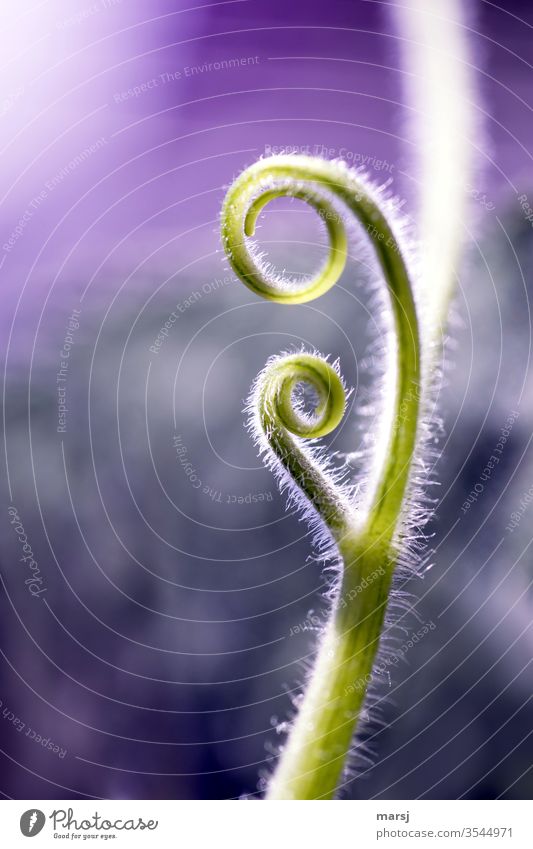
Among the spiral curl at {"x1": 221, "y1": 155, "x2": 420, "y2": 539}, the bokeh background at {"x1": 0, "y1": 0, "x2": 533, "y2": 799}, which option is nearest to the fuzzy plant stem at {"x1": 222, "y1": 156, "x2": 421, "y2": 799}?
the spiral curl at {"x1": 221, "y1": 155, "x2": 420, "y2": 539}

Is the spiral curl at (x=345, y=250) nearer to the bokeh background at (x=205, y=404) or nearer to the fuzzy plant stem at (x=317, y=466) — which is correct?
the fuzzy plant stem at (x=317, y=466)

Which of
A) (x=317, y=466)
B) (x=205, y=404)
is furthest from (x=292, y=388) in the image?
(x=205, y=404)

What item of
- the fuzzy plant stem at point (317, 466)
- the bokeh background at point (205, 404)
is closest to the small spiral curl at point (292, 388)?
the fuzzy plant stem at point (317, 466)

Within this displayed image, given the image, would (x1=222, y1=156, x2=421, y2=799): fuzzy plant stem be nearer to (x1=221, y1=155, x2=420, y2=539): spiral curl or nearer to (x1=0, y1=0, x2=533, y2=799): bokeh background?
(x1=221, y1=155, x2=420, y2=539): spiral curl

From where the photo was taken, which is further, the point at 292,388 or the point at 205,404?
the point at 205,404

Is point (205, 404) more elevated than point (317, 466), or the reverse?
point (205, 404)

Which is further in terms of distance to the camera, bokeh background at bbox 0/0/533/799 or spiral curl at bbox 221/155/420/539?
bokeh background at bbox 0/0/533/799

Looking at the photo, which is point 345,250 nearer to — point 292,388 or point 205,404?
point 292,388

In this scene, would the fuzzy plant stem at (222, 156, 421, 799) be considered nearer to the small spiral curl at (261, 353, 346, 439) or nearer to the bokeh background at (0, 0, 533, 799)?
the small spiral curl at (261, 353, 346, 439)
